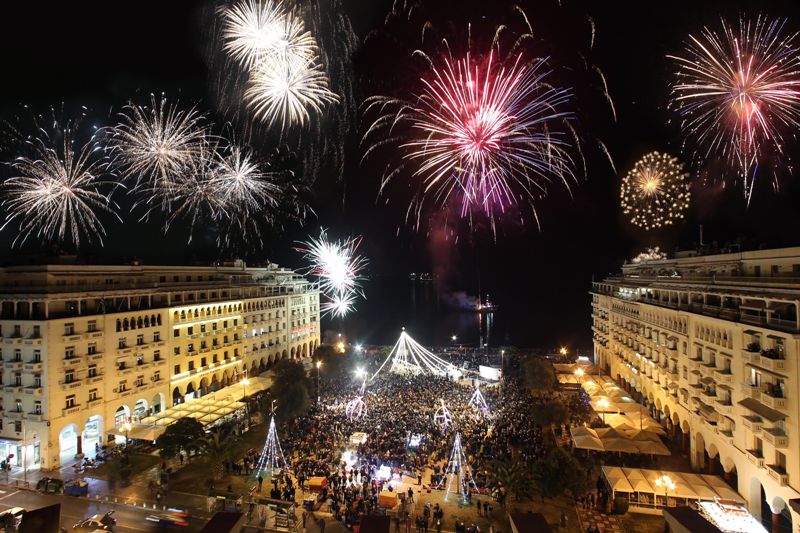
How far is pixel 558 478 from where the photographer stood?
20.3 metres

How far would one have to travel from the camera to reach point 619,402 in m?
32.9

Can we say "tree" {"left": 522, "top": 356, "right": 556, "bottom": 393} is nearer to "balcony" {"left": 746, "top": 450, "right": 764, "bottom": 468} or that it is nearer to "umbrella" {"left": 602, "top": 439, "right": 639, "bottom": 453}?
"umbrella" {"left": 602, "top": 439, "right": 639, "bottom": 453}

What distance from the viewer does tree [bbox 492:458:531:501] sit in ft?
Result: 67.6

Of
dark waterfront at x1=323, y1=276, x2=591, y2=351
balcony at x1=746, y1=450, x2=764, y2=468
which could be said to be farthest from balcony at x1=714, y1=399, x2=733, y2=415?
dark waterfront at x1=323, y1=276, x2=591, y2=351

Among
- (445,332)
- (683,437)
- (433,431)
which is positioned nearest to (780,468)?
(683,437)

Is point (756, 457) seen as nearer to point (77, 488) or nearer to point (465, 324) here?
point (77, 488)

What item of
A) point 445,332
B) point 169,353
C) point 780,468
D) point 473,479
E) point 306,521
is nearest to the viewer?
point 780,468

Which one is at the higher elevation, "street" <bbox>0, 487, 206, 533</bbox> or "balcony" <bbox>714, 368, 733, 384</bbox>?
"balcony" <bbox>714, 368, 733, 384</bbox>

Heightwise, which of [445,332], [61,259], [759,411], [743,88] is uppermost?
[743,88]

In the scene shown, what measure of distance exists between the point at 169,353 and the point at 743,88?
4138cm

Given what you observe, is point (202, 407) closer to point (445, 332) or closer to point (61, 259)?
point (61, 259)

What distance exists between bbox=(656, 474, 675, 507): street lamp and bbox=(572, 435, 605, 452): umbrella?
171 inches

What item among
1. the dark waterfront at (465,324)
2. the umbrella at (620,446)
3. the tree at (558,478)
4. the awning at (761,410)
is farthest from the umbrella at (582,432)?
the dark waterfront at (465,324)

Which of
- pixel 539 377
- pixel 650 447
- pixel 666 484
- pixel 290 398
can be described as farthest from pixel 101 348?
pixel 650 447
